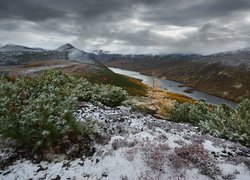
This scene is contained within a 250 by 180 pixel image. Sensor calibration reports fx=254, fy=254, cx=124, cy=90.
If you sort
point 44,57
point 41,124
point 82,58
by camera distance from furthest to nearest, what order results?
point 44,57 < point 82,58 < point 41,124

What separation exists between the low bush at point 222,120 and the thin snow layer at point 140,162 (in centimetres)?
93

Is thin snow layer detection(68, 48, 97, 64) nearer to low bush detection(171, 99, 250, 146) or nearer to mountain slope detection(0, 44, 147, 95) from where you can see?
mountain slope detection(0, 44, 147, 95)

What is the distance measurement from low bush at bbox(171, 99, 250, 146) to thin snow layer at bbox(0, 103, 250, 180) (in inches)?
36.8

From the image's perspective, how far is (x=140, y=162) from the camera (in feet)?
24.7

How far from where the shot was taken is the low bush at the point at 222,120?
1043cm

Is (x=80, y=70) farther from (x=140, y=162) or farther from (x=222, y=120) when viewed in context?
(x=140, y=162)

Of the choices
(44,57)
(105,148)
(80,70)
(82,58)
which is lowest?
(80,70)

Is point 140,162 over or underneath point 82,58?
underneath

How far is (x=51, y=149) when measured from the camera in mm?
7988

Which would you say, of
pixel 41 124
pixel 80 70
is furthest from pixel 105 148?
pixel 80 70

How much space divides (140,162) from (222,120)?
577cm

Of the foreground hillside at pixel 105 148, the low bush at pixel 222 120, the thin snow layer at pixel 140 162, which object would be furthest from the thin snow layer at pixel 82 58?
the thin snow layer at pixel 140 162

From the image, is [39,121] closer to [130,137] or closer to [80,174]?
[80,174]

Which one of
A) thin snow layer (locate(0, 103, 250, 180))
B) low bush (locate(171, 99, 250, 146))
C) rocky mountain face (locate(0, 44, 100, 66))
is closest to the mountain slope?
rocky mountain face (locate(0, 44, 100, 66))
